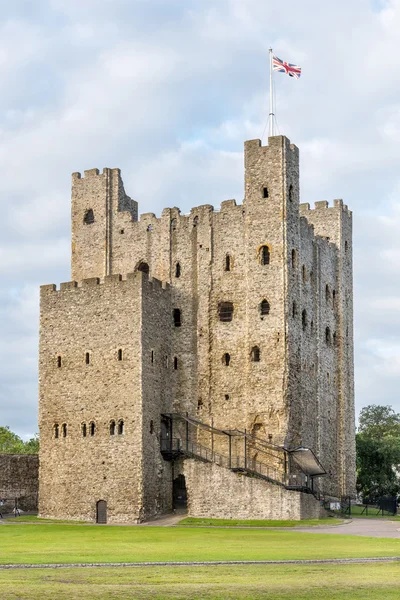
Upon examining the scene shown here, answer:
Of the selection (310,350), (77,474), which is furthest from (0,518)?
(310,350)

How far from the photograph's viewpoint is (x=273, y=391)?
56.9 metres

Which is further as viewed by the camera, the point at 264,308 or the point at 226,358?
the point at 226,358

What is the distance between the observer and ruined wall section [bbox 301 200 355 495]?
64625 mm

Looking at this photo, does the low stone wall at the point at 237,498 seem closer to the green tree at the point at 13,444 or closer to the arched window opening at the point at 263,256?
the arched window opening at the point at 263,256

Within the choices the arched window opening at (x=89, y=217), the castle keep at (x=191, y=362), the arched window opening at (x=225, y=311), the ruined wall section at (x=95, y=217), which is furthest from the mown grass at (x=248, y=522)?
the arched window opening at (x=89, y=217)

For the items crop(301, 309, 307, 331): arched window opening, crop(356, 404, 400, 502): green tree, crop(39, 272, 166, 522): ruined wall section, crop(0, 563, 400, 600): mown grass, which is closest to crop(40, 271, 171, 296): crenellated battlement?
crop(39, 272, 166, 522): ruined wall section

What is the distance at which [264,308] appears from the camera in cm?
5825

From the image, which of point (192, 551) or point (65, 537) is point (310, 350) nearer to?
point (65, 537)

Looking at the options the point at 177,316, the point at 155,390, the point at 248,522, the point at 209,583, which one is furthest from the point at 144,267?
the point at 209,583

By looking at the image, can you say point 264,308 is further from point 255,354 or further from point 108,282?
point 108,282

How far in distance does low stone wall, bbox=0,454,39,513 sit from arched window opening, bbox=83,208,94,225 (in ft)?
50.7

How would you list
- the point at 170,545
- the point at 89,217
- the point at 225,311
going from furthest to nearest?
the point at 89,217, the point at 225,311, the point at 170,545

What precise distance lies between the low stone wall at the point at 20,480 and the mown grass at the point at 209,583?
35.4 meters

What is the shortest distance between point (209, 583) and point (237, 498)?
1223 inches
